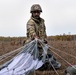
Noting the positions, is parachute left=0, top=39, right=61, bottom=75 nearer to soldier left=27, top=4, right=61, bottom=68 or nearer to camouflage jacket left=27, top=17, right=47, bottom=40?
soldier left=27, top=4, right=61, bottom=68

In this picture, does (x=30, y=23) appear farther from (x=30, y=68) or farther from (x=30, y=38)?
(x=30, y=68)

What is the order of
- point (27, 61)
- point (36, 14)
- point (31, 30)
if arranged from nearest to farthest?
point (27, 61), point (31, 30), point (36, 14)

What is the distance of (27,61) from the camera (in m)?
7.92

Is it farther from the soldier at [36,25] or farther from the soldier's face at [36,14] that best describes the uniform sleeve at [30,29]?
the soldier's face at [36,14]

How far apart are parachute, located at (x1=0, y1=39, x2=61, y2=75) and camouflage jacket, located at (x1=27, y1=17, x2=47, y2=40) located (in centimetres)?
31

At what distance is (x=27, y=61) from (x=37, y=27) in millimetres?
909

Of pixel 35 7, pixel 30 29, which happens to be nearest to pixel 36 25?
pixel 30 29

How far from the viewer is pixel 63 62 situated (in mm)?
9734

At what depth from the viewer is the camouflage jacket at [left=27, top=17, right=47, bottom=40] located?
8461mm

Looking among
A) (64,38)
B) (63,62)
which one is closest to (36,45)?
(63,62)

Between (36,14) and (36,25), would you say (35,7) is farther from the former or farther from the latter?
(36,25)

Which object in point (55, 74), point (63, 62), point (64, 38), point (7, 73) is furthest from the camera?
point (64, 38)

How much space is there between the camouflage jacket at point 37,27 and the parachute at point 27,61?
31cm

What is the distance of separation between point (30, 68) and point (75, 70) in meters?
0.81
